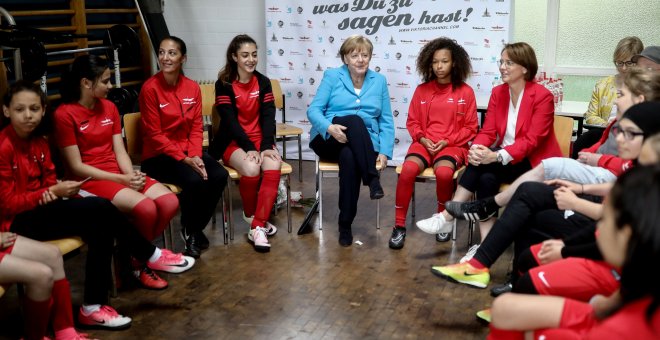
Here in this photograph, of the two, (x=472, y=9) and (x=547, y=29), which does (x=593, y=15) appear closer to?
(x=547, y=29)

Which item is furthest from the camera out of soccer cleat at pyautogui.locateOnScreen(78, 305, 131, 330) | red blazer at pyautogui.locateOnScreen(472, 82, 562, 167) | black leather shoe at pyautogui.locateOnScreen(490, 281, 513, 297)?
red blazer at pyautogui.locateOnScreen(472, 82, 562, 167)

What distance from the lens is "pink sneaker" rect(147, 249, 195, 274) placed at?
11.5ft

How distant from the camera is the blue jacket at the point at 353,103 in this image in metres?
4.23

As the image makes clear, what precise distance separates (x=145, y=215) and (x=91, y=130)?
486 mm

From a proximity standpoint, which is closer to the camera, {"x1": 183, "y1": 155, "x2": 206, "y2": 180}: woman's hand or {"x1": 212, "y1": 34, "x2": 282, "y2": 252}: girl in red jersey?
{"x1": 183, "y1": 155, "x2": 206, "y2": 180}: woman's hand

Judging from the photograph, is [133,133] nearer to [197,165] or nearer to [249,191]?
[197,165]

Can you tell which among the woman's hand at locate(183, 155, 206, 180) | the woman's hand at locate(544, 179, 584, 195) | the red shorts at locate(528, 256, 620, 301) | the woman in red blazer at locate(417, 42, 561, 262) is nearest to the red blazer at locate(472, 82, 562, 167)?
the woman in red blazer at locate(417, 42, 561, 262)

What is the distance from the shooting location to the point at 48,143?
3.31 meters

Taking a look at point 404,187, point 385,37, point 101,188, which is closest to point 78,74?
point 101,188

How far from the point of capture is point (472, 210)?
3.51m

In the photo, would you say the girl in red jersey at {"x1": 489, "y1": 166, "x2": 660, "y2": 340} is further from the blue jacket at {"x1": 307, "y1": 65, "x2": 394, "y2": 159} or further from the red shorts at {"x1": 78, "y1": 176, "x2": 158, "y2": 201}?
the blue jacket at {"x1": 307, "y1": 65, "x2": 394, "y2": 159}

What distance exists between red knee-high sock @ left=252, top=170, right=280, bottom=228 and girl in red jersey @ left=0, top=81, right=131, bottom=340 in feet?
3.28

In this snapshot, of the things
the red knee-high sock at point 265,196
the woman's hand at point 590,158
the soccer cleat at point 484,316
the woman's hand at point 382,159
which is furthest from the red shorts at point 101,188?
the woman's hand at point 590,158

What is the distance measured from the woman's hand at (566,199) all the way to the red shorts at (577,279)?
47 centimetres
